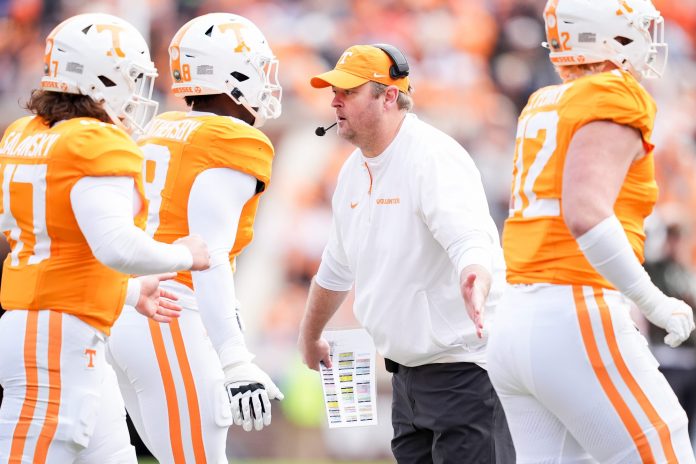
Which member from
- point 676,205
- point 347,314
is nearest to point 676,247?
point 676,205

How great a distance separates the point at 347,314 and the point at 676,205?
2.42 metres

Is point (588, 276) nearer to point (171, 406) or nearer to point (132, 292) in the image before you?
point (132, 292)

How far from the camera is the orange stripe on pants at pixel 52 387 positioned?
3191 millimetres

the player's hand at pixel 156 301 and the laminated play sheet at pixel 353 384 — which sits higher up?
the player's hand at pixel 156 301

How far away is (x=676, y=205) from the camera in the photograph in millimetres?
8164

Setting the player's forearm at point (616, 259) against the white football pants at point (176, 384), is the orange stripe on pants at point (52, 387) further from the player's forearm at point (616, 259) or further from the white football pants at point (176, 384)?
the player's forearm at point (616, 259)

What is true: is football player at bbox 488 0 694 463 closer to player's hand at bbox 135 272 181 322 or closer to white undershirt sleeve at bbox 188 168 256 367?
white undershirt sleeve at bbox 188 168 256 367

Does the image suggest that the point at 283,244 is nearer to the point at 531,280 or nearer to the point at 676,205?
the point at 676,205

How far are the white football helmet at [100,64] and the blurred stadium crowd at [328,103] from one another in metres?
4.72

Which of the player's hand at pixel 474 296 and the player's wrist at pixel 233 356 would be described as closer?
the player's hand at pixel 474 296

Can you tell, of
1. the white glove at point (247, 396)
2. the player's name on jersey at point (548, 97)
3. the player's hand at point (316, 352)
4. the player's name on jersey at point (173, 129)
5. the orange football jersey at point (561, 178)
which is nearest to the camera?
the orange football jersey at point (561, 178)

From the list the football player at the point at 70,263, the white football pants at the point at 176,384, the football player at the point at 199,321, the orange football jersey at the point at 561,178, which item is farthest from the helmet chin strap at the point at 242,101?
the orange football jersey at the point at 561,178

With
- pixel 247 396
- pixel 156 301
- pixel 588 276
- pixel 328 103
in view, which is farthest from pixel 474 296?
pixel 328 103

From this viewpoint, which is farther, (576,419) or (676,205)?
(676,205)
